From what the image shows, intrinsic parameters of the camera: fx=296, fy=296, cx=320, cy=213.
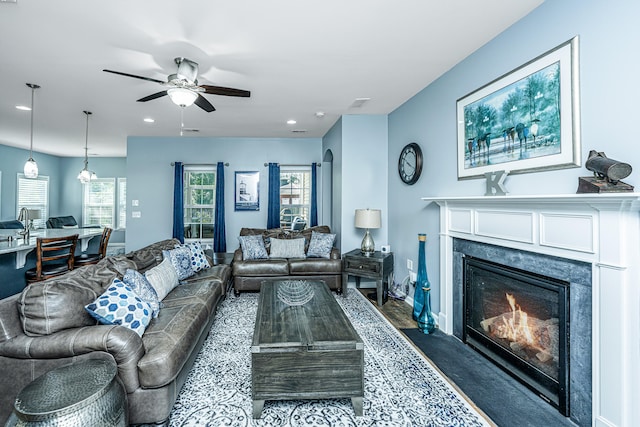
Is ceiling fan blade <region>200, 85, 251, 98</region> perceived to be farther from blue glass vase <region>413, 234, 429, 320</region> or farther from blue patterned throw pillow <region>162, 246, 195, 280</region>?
blue glass vase <region>413, 234, 429, 320</region>

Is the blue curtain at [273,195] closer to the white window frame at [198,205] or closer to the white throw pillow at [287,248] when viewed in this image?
the white window frame at [198,205]

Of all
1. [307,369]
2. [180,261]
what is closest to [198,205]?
[180,261]

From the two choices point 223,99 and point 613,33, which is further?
point 223,99

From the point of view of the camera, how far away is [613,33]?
1637mm

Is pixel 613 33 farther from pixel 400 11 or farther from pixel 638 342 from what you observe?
pixel 638 342

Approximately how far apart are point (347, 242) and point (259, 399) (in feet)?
10.3

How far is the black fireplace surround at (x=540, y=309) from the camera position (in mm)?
1772

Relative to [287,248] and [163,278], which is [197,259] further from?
[287,248]

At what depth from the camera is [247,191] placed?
6176 millimetres

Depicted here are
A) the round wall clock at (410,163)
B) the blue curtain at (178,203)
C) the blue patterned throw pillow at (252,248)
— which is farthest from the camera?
the blue curtain at (178,203)

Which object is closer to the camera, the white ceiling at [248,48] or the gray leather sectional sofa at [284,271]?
the white ceiling at [248,48]

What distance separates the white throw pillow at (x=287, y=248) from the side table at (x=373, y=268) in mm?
834

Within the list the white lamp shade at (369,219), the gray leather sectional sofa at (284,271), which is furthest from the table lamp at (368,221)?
the gray leather sectional sofa at (284,271)

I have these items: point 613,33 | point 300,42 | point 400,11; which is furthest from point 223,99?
point 613,33
